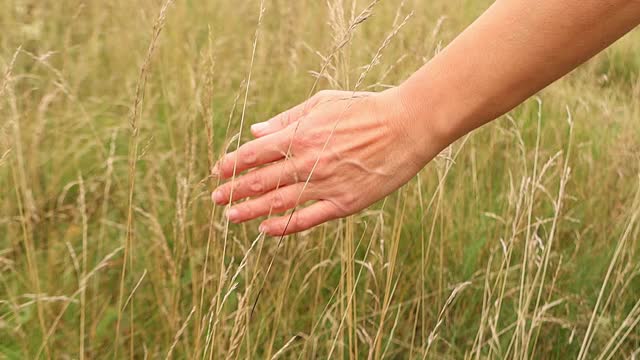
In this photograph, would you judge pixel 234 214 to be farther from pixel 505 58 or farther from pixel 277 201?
pixel 505 58

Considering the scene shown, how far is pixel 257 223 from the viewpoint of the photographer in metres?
2.10

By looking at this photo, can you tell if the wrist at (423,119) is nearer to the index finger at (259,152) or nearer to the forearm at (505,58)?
the forearm at (505,58)

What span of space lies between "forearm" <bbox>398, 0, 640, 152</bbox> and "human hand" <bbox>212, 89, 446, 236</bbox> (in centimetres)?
4

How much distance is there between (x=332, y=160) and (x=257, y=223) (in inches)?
34.2

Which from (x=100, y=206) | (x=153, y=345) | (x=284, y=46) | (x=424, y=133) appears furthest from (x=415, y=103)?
(x=284, y=46)

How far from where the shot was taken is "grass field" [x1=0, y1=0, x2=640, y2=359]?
56.1 inches

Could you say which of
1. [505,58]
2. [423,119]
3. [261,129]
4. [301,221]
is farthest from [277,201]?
[505,58]

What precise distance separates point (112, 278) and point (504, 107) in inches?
45.9

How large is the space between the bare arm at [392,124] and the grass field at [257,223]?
0.25ft

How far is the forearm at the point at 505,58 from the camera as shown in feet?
3.61

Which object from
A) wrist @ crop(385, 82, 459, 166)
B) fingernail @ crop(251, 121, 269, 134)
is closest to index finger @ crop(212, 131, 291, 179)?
fingernail @ crop(251, 121, 269, 134)

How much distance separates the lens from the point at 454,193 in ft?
6.93

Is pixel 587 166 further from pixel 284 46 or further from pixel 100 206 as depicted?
pixel 100 206

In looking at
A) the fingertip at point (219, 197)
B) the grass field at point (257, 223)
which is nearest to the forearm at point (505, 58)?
the grass field at point (257, 223)
